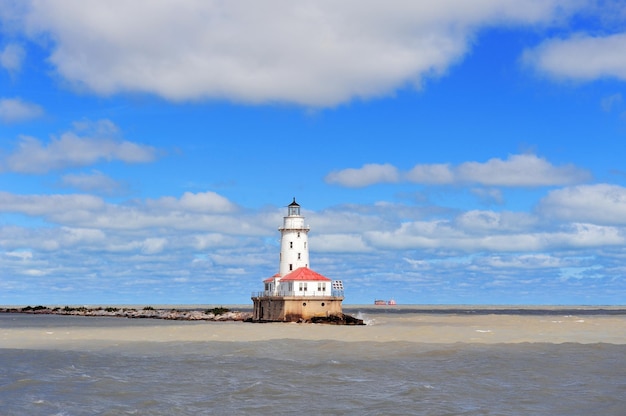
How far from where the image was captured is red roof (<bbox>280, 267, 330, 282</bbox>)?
73.2 meters

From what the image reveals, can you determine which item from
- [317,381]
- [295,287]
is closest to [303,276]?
[295,287]

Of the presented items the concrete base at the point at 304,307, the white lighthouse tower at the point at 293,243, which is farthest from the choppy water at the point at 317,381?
the white lighthouse tower at the point at 293,243

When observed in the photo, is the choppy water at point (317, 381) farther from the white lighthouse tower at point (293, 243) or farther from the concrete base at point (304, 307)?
the white lighthouse tower at point (293, 243)

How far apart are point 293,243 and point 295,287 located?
5579mm

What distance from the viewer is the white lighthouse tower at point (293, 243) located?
76562 millimetres

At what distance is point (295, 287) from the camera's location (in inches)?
2879

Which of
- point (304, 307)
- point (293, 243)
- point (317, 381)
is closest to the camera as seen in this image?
point (317, 381)

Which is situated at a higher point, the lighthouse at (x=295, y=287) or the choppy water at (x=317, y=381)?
the lighthouse at (x=295, y=287)

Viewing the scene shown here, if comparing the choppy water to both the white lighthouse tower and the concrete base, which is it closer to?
the concrete base

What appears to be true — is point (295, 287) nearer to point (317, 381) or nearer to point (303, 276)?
point (303, 276)

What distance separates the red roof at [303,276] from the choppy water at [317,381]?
31.2 meters

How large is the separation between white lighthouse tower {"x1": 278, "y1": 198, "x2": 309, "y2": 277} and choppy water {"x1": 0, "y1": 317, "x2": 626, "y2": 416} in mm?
34863

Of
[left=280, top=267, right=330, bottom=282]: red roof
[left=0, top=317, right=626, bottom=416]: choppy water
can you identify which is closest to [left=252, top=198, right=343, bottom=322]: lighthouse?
[left=280, top=267, right=330, bottom=282]: red roof

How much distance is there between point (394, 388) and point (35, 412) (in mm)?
11676
